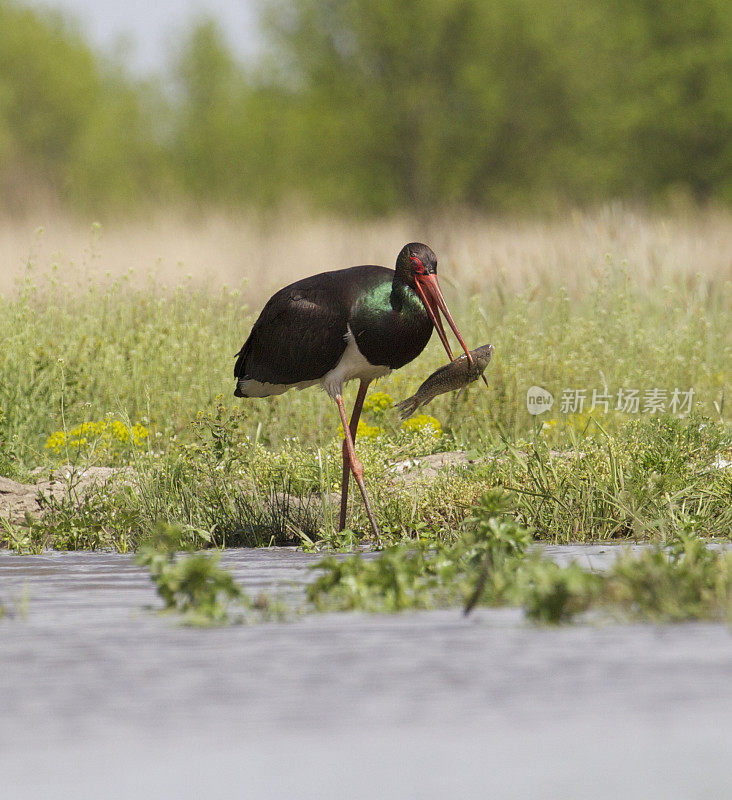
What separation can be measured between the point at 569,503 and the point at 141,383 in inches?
166

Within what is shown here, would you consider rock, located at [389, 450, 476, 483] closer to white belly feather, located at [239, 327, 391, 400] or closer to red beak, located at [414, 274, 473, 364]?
white belly feather, located at [239, 327, 391, 400]

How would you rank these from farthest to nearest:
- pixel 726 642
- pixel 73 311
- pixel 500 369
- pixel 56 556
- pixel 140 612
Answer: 1. pixel 73 311
2. pixel 500 369
3. pixel 56 556
4. pixel 140 612
5. pixel 726 642

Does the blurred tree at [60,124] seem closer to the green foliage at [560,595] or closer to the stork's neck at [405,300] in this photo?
the stork's neck at [405,300]

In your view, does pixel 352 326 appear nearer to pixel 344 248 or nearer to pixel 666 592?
pixel 666 592

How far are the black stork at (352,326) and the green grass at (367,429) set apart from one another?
37 centimetres

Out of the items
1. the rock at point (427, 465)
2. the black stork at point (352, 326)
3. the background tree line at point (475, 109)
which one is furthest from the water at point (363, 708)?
the background tree line at point (475, 109)

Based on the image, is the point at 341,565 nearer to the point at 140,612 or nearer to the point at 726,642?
the point at 140,612

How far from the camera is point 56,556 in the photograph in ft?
24.9

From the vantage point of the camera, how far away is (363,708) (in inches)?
158

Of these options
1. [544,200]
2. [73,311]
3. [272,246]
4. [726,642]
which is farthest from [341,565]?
[544,200]

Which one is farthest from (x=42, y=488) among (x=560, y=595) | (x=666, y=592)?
(x=666, y=592)

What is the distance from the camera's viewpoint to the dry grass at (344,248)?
51.5ft

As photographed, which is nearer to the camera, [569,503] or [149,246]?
[569,503]

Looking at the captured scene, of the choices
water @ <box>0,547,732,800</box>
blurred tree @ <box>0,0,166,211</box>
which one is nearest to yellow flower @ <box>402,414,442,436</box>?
water @ <box>0,547,732,800</box>
